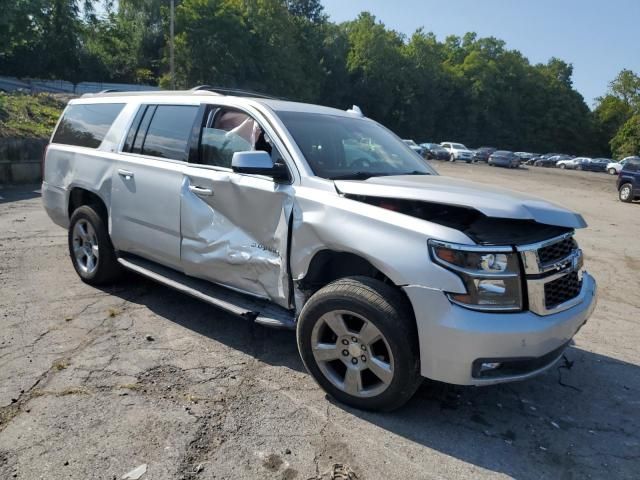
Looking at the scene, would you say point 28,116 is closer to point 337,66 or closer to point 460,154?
point 460,154

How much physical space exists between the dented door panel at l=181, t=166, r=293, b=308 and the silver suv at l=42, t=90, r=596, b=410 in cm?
1

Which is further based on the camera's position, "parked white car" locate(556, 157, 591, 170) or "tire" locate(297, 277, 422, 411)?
"parked white car" locate(556, 157, 591, 170)

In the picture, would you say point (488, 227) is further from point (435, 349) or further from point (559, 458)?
point (559, 458)

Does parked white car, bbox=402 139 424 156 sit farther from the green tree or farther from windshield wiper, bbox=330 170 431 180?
the green tree

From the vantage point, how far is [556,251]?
130 inches

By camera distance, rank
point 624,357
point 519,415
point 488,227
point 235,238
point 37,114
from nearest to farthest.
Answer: point 488,227, point 519,415, point 235,238, point 624,357, point 37,114

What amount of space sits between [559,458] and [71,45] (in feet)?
190

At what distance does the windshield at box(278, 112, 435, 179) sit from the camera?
3891 mm

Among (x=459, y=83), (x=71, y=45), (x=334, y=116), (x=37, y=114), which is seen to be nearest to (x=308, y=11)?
(x=459, y=83)

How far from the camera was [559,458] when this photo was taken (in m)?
3.00

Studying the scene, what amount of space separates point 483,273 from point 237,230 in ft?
6.06

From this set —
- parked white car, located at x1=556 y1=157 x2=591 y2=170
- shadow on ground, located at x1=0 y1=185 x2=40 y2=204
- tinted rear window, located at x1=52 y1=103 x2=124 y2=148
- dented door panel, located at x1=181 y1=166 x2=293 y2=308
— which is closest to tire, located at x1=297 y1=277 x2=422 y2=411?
dented door panel, located at x1=181 y1=166 x2=293 y2=308

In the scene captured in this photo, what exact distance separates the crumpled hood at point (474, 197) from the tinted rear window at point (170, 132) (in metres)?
1.62

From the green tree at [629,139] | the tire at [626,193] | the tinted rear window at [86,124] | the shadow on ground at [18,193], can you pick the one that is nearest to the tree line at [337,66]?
the green tree at [629,139]
